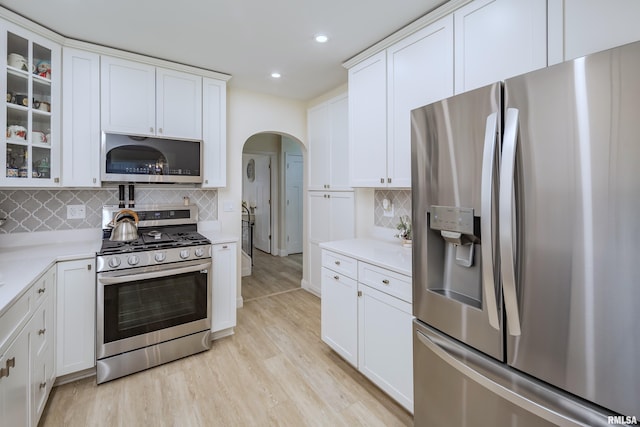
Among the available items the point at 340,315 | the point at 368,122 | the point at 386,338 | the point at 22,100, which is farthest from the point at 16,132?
the point at 386,338

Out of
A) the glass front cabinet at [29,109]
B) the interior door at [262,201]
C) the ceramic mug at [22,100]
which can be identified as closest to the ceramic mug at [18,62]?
the glass front cabinet at [29,109]

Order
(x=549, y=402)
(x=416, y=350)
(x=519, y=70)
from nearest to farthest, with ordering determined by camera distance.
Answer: (x=549, y=402) < (x=416, y=350) < (x=519, y=70)

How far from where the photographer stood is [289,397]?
2.03m

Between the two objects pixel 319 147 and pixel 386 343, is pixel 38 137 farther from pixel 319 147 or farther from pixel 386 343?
pixel 386 343

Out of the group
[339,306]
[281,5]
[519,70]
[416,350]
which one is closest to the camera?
[416,350]

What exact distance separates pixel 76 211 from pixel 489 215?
3.20m

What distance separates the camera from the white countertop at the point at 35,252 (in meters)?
1.49

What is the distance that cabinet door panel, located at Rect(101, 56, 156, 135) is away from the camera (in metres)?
2.50

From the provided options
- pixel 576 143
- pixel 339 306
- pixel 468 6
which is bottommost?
pixel 339 306

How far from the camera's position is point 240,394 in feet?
6.77

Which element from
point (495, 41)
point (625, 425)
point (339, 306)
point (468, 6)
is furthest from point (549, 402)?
point (468, 6)

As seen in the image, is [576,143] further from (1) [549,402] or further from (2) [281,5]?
(2) [281,5]

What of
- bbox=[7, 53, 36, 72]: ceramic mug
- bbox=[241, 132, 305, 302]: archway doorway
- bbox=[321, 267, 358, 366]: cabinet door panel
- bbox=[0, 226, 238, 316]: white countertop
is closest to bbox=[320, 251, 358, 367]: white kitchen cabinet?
bbox=[321, 267, 358, 366]: cabinet door panel

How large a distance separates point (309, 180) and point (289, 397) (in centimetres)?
262
